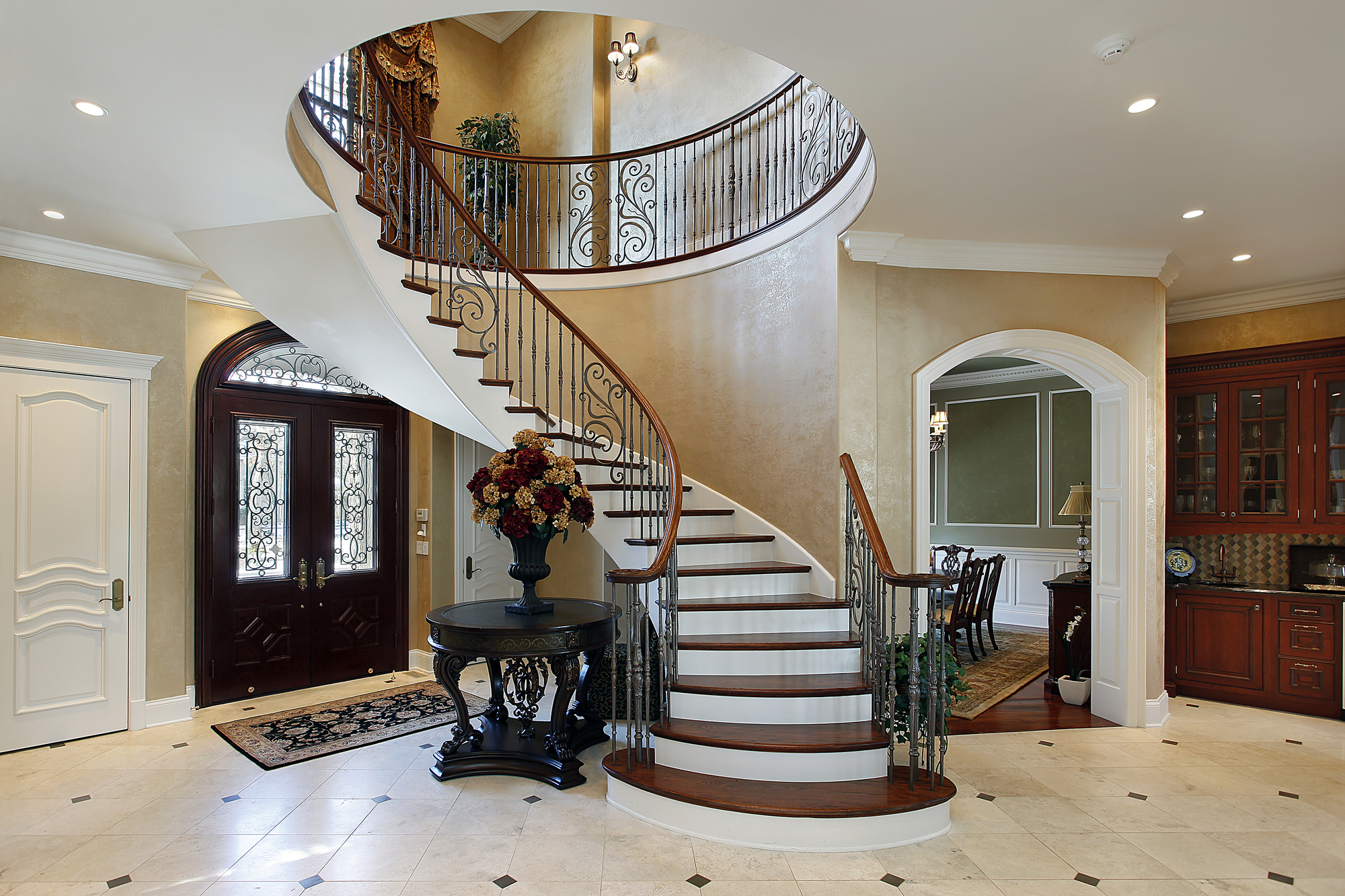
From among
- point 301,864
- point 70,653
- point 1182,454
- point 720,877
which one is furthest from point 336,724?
point 1182,454

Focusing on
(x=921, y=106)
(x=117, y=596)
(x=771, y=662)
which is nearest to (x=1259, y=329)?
(x=921, y=106)

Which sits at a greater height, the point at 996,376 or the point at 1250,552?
the point at 996,376

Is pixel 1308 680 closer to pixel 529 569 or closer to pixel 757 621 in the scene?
pixel 757 621

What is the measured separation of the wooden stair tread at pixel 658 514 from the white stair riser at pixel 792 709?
4.24ft

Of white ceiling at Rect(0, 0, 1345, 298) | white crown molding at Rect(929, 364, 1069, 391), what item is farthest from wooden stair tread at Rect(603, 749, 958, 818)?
white crown molding at Rect(929, 364, 1069, 391)

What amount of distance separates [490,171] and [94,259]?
3359 mm

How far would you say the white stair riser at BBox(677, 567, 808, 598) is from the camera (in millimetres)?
4699

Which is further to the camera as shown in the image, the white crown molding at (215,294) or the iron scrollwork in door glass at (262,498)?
the iron scrollwork in door glass at (262,498)

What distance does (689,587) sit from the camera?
4695 millimetres

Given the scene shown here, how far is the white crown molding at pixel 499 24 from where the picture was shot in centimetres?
842

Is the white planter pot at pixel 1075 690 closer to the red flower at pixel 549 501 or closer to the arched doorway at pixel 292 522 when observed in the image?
the red flower at pixel 549 501

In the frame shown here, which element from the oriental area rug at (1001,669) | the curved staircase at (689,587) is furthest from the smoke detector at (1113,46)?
the oriental area rug at (1001,669)

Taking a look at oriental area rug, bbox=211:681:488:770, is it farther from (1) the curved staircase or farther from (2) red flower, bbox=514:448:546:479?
(2) red flower, bbox=514:448:546:479

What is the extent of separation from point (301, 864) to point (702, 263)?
15.3 ft
